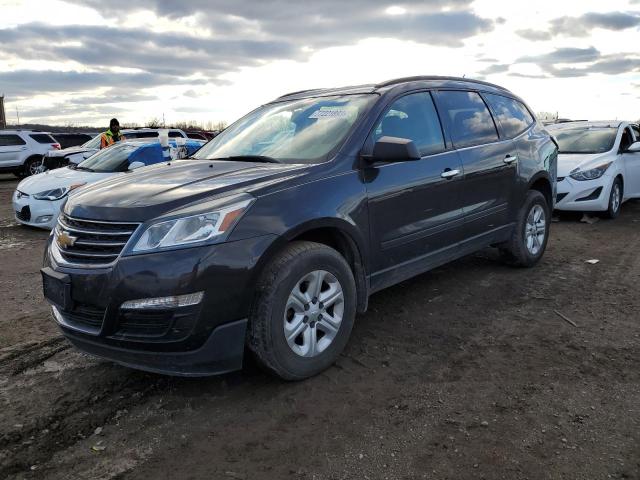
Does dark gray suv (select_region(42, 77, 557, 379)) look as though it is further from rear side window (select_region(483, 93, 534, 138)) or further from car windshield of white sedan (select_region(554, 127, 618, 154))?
car windshield of white sedan (select_region(554, 127, 618, 154))

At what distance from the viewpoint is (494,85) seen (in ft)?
18.2

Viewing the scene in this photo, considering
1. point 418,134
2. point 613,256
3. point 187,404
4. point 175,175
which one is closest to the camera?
point 187,404

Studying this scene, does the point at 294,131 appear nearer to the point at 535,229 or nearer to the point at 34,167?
the point at 535,229

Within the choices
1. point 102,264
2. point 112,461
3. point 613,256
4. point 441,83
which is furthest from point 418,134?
point 613,256

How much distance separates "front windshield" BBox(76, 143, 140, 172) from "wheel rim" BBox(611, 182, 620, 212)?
8.02 metres

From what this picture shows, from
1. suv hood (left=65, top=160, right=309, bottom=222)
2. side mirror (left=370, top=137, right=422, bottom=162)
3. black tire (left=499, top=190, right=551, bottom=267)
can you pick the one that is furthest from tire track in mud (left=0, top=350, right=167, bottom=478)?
black tire (left=499, top=190, right=551, bottom=267)

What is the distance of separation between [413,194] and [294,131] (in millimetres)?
995

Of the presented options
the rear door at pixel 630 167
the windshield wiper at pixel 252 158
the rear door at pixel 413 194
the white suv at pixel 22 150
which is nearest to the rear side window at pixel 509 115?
the rear door at pixel 413 194

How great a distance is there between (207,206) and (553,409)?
2.17 m

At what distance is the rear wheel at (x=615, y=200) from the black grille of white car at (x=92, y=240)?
27.0ft

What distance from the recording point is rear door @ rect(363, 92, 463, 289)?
3762 millimetres

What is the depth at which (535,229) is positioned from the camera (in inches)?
227

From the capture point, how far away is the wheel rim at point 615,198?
896 centimetres

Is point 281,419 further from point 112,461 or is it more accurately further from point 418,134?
point 418,134
